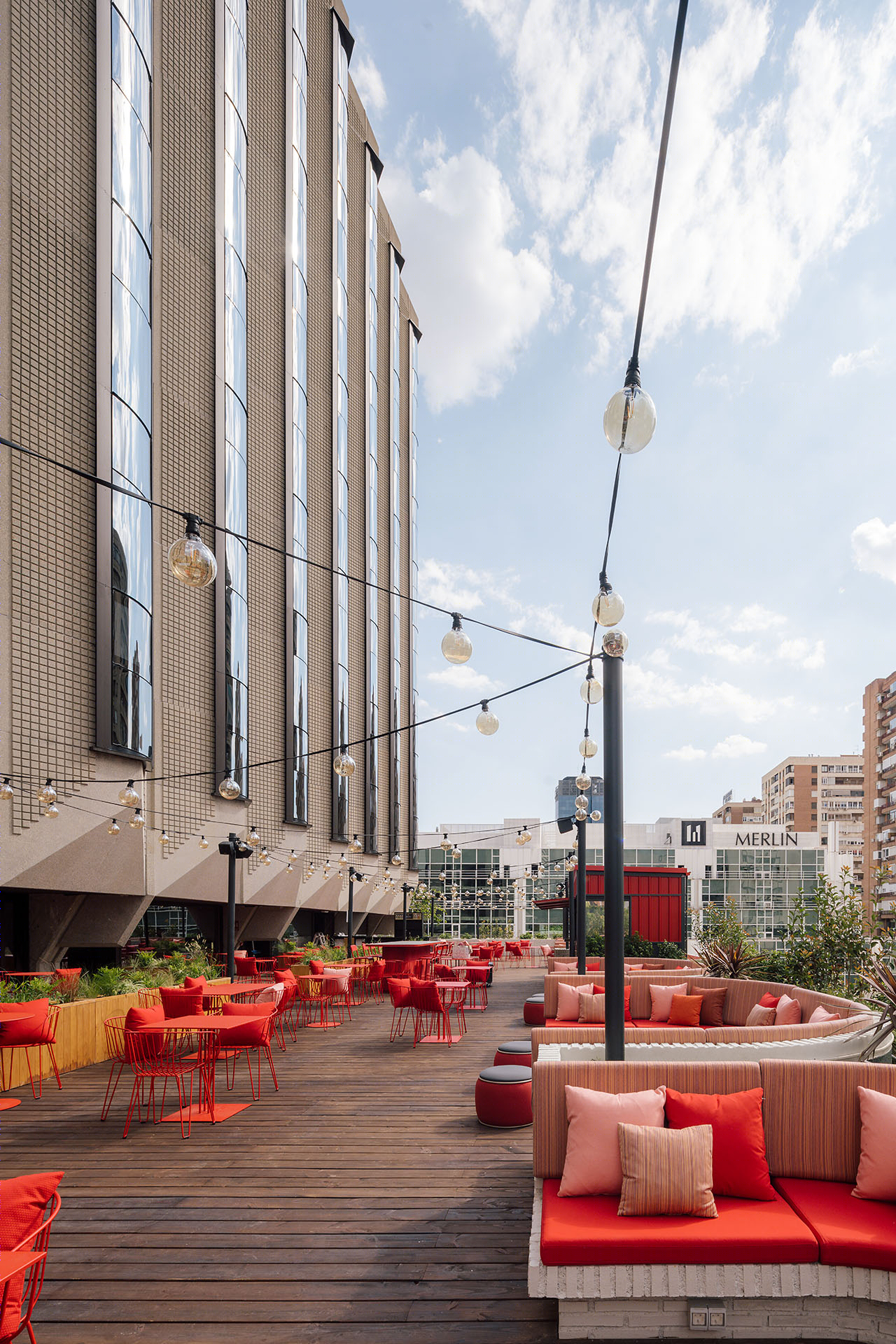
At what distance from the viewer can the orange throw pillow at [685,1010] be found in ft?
32.5

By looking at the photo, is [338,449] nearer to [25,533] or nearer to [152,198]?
[152,198]

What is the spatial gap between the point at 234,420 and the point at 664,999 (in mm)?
15631

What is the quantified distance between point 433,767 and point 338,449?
853 inches

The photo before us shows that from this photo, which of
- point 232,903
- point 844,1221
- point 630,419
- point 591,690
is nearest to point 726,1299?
point 844,1221

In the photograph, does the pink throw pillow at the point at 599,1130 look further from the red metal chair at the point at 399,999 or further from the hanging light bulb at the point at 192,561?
the red metal chair at the point at 399,999

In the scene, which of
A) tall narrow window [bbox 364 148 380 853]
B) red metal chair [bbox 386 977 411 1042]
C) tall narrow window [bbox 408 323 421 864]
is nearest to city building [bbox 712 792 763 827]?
tall narrow window [bbox 408 323 421 864]

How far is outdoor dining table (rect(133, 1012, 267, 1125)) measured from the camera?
274 inches

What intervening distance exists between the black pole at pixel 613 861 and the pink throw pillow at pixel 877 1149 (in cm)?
141

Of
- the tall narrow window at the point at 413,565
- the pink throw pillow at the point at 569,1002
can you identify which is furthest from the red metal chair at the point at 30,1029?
the tall narrow window at the point at 413,565

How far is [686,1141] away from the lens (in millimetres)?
3840

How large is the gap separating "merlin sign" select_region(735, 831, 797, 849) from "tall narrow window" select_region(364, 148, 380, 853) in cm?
3633

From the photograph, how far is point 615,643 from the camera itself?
5121 mm

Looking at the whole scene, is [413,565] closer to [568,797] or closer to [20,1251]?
[20,1251]

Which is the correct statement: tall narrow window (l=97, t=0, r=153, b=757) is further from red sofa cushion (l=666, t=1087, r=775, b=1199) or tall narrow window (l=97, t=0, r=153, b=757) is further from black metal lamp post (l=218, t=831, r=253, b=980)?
red sofa cushion (l=666, t=1087, r=775, b=1199)
